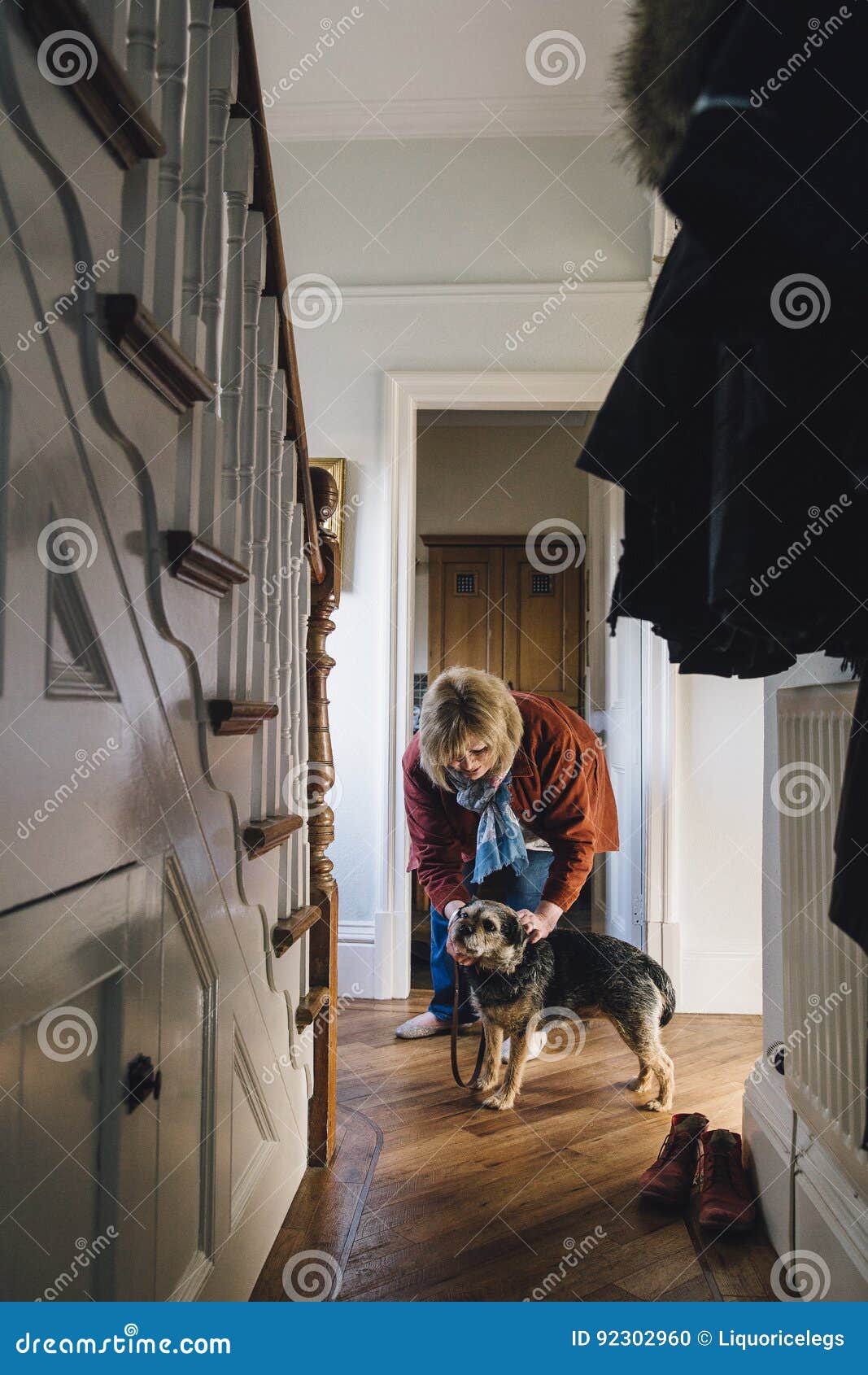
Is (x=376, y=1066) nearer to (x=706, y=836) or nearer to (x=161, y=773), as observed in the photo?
(x=706, y=836)

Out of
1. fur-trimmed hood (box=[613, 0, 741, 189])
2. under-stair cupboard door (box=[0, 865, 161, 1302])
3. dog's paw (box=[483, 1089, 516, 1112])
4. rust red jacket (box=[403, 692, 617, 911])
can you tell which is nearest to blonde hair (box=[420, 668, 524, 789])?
rust red jacket (box=[403, 692, 617, 911])

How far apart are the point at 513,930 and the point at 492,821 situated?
1.10 ft

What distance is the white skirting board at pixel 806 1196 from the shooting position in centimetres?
118

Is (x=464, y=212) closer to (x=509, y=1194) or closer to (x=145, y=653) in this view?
(x=145, y=653)

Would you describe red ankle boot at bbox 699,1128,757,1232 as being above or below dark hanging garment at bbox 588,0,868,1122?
below

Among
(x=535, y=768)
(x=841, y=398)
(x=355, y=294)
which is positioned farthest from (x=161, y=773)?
(x=355, y=294)

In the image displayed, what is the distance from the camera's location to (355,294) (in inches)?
130

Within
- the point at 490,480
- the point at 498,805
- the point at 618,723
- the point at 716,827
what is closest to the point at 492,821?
the point at 498,805

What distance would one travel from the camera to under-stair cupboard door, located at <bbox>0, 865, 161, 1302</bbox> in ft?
2.24

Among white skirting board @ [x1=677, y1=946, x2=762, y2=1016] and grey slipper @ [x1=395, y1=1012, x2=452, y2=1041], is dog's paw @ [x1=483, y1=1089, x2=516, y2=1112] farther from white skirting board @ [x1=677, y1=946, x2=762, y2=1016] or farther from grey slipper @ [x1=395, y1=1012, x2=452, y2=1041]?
white skirting board @ [x1=677, y1=946, x2=762, y2=1016]

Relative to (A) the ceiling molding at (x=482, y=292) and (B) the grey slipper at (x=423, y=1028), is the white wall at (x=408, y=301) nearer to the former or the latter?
(A) the ceiling molding at (x=482, y=292)

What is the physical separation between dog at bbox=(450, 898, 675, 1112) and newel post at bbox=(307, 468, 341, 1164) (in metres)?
0.42

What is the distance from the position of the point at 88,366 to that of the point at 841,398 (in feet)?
2.15

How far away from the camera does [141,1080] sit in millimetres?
932
